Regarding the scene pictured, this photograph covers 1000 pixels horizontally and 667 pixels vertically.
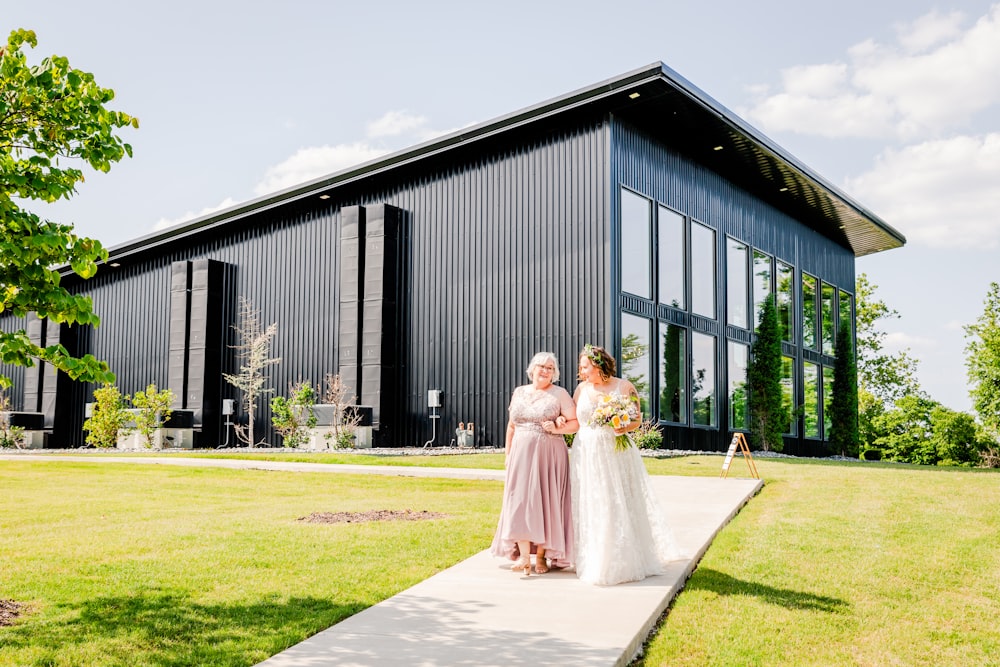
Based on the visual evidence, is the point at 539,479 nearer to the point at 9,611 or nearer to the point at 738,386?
the point at 9,611

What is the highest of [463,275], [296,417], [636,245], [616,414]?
[636,245]

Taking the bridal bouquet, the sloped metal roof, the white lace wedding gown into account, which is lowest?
the white lace wedding gown

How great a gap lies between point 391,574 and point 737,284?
22.9 m

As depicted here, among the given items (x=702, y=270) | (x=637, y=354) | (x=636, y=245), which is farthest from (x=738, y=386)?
(x=636, y=245)

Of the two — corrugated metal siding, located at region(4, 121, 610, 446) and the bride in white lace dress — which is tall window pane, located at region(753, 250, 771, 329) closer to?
corrugated metal siding, located at region(4, 121, 610, 446)

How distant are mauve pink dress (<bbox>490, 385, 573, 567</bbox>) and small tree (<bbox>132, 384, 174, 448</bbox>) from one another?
24.5 meters

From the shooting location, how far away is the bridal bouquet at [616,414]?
7.61 meters

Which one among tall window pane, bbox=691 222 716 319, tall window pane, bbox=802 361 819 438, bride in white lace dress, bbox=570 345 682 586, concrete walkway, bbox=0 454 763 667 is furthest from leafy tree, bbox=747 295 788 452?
bride in white lace dress, bbox=570 345 682 586

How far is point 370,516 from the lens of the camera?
36.9 ft

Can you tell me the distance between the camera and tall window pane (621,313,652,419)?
2286 cm

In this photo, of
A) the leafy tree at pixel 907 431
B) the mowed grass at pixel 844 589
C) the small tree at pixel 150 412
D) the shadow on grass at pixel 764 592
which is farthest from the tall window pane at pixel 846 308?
the shadow on grass at pixel 764 592

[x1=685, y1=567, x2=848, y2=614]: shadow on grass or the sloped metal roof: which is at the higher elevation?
the sloped metal roof

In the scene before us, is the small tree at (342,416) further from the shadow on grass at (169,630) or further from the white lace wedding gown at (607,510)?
the shadow on grass at (169,630)

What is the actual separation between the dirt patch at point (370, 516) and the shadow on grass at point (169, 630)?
3.99 m
